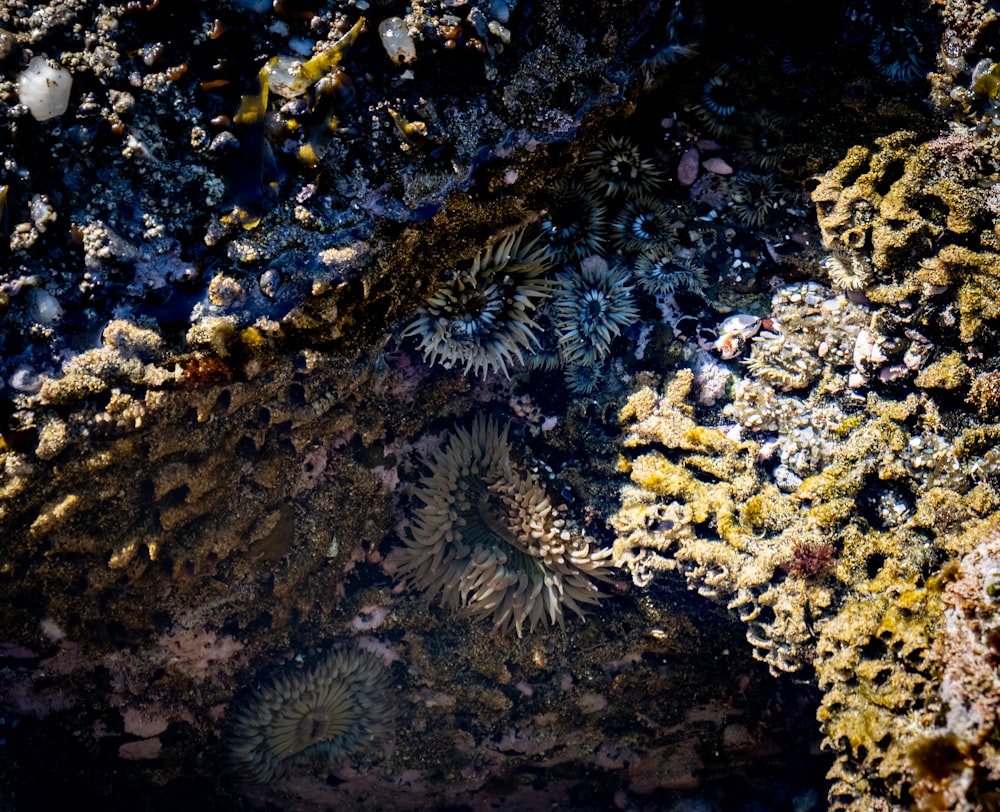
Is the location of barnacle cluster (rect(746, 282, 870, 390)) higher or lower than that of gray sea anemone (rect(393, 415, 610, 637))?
higher

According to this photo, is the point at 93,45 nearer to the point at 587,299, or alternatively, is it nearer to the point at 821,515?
the point at 587,299

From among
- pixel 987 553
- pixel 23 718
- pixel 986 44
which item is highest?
pixel 986 44

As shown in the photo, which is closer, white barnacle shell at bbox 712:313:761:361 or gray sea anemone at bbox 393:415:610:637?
white barnacle shell at bbox 712:313:761:361

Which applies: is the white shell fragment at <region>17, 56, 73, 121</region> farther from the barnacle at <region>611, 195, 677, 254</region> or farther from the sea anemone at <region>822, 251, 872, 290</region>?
the sea anemone at <region>822, 251, 872, 290</region>

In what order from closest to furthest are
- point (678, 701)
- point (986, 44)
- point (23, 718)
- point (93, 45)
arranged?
point (93, 45) < point (986, 44) < point (23, 718) < point (678, 701)

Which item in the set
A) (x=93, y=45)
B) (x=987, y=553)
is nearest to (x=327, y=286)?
(x=93, y=45)

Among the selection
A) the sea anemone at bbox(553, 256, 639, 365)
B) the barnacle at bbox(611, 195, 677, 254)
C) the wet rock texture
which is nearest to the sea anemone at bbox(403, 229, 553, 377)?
the wet rock texture
